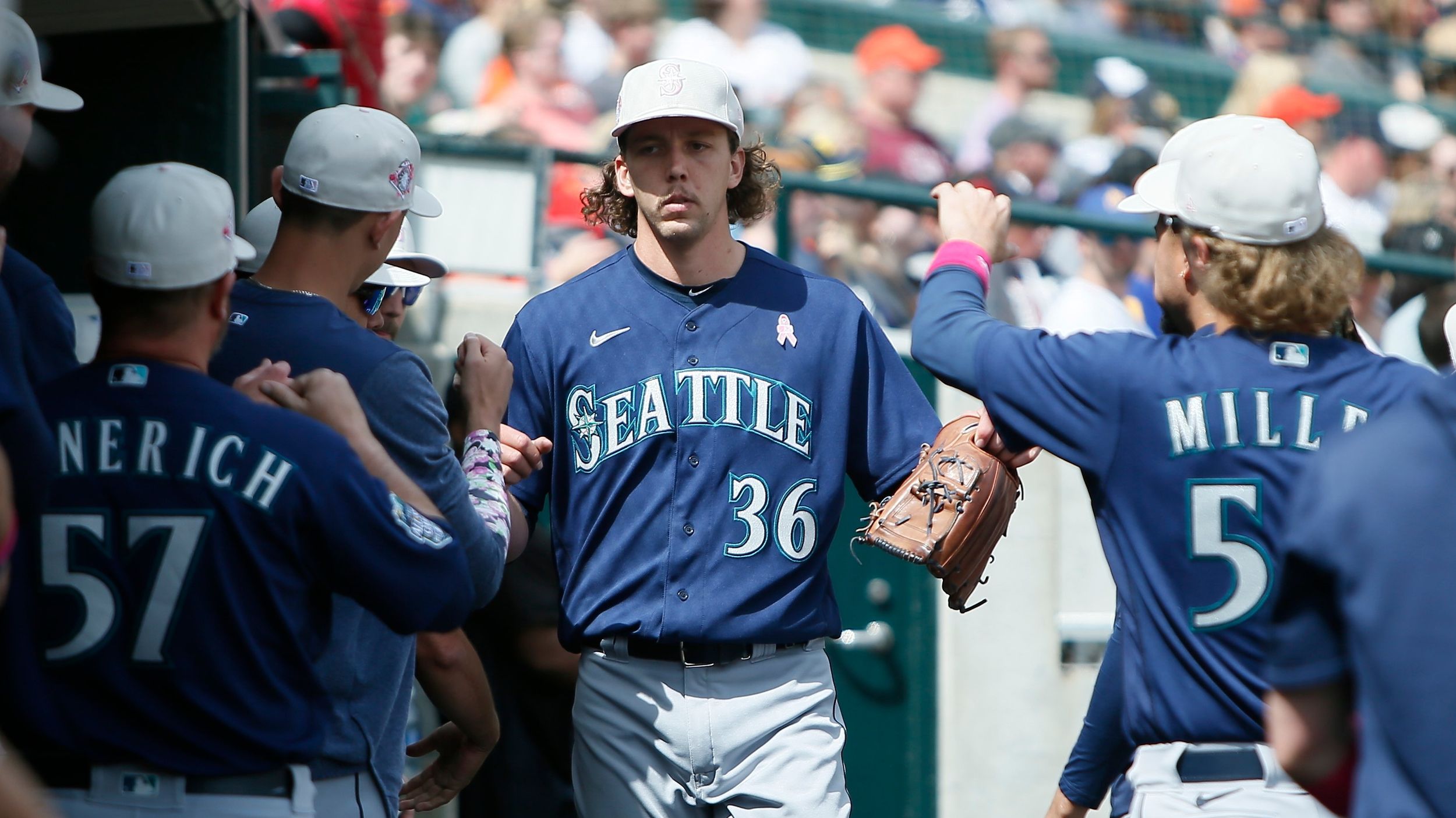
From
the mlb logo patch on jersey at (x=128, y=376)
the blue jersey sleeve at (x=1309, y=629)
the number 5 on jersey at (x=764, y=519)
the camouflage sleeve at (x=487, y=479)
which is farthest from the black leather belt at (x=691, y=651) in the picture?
the blue jersey sleeve at (x=1309, y=629)

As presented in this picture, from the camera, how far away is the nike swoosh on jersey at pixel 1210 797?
2.54 meters

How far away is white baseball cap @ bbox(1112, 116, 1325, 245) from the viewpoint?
8.50ft

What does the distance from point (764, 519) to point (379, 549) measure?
3.79 ft

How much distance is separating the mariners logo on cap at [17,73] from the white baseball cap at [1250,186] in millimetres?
2083

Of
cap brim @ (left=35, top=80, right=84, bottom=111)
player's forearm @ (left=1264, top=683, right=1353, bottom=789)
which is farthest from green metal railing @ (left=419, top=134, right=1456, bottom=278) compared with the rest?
player's forearm @ (left=1264, top=683, right=1353, bottom=789)

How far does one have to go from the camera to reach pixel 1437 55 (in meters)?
12.5

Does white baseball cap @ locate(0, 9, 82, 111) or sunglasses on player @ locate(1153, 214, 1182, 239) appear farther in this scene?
sunglasses on player @ locate(1153, 214, 1182, 239)

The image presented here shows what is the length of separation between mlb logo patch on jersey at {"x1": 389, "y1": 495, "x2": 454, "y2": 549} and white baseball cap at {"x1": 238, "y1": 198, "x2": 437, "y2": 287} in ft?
2.99

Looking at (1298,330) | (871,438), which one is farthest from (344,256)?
(1298,330)

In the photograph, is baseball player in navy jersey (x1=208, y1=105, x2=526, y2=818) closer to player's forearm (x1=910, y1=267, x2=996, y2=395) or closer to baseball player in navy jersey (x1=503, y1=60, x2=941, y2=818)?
baseball player in navy jersey (x1=503, y1=60, x2=941, y2=818)

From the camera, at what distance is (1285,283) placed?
2.56 meters

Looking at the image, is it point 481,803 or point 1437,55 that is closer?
point 481,803

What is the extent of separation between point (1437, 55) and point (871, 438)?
11094 millimetres

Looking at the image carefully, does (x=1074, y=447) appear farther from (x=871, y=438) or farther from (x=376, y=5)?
(x=376, y=5)
